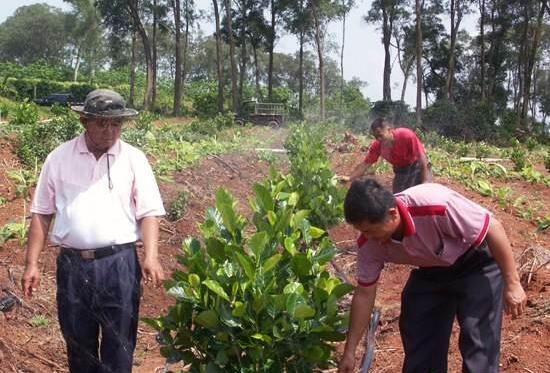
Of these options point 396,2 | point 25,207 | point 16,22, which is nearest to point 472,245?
point 25,207

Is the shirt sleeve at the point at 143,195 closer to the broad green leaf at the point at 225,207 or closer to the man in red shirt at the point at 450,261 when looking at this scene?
the broad green leaf at the point at 225,207

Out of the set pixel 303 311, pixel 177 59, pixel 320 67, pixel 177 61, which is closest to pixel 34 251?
pixel 303 311

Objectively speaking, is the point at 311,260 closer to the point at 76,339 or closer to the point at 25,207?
the point at 76,339

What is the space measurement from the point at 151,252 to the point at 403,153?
3.48m

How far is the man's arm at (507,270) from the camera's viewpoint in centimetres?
309

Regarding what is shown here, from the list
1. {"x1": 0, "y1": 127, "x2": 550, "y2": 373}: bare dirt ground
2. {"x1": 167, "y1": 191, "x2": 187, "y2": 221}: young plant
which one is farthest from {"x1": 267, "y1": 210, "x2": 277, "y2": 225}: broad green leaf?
{"x1": 167, "y1": 191, "x2": 187, "y2": 221}: young plant

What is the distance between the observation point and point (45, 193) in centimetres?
356

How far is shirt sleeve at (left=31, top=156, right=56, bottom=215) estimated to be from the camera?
3.54m

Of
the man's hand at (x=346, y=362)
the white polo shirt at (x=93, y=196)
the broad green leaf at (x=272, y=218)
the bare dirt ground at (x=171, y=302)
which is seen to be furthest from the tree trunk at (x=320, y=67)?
the man's hand at (x=346, y=362)

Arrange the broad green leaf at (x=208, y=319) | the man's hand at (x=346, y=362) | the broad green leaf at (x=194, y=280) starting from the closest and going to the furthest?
the man's hand at (x=346, y=362)
the broad green leaf at (x=208, y=319)
the broad green leaf at (x=194, y=280)

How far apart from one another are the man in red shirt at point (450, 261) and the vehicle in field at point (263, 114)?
2705cm

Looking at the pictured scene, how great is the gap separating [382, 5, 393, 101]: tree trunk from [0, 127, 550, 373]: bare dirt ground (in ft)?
99.0

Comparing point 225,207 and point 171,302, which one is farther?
point 171,302

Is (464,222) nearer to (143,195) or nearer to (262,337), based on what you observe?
(262,337)
